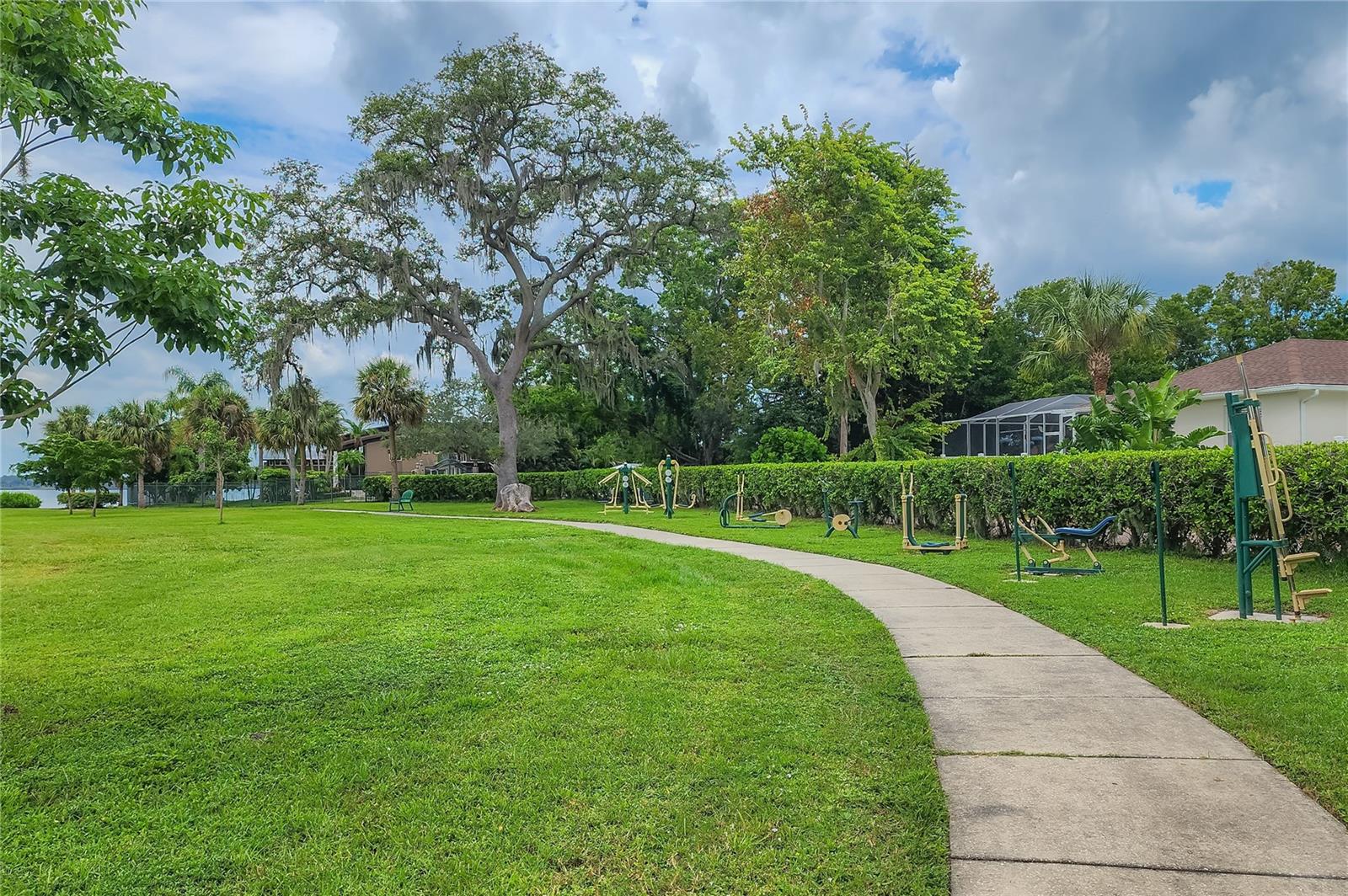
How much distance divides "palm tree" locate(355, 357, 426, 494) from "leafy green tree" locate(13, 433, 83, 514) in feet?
44.5

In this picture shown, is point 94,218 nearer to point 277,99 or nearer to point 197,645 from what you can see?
point 197,645

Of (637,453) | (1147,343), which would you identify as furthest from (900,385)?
(637,453)

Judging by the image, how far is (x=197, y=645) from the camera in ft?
20.3

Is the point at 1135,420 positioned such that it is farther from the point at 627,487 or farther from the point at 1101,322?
the point at 1101,322

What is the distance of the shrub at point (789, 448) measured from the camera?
2362 cm

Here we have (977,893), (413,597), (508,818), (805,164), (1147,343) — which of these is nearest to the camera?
Answer: (977,893)

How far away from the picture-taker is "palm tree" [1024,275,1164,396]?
2739 cm

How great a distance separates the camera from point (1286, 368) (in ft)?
65.2

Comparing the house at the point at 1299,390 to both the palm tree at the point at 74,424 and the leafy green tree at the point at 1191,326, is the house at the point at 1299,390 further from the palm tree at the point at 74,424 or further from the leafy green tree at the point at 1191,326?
the palm tree at the point at 74,424

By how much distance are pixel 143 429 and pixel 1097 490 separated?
55282mm

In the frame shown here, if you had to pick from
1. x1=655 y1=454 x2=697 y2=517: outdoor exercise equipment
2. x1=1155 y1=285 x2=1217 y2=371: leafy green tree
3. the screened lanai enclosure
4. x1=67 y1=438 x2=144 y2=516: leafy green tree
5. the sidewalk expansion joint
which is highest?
x1=1155 y1=285 x2=1217 y2=371: leafy green tree

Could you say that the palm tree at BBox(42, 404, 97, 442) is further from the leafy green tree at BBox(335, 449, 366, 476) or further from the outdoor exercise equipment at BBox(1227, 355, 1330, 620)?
the outdoor exercise equipment at BBox(1227, 355, 1330, 620)

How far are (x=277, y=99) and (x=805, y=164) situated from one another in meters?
17.3

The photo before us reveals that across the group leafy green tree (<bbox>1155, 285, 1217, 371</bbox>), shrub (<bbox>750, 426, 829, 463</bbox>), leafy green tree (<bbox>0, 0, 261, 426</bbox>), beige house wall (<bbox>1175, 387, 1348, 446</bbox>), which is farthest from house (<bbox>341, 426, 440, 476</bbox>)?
leafy green tree (<bbox>0, 0, 261, 426</bbox>)
